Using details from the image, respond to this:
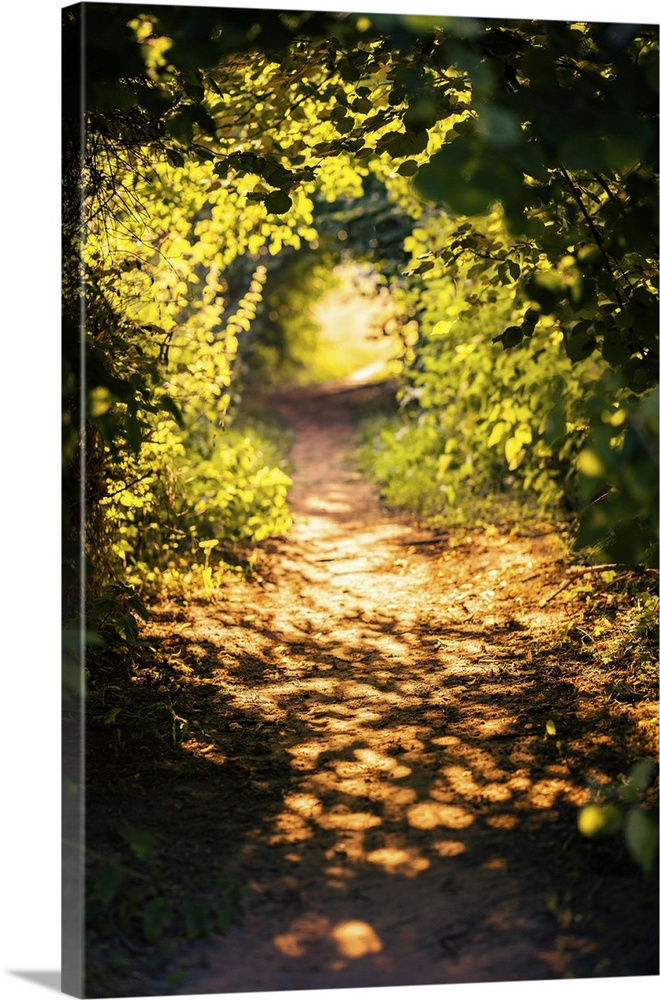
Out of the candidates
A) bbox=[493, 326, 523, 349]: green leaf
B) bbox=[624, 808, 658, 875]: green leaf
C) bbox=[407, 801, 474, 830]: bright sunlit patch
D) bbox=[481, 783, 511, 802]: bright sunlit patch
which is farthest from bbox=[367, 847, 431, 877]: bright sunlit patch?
bbox=[493, 326, 523, 349]: green leaf

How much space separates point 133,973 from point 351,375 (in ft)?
46.9

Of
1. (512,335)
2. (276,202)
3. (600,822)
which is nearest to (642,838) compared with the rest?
(600,822)

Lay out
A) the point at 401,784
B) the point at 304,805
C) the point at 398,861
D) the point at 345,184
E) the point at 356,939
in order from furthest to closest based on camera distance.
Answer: the point at 345,184
the point at 401,784
the point at 304,805
the point at 398,861
the point at 356,939

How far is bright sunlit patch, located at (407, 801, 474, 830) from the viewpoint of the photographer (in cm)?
254

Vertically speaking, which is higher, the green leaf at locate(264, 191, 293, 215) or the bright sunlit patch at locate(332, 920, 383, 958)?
the green leaf at locate(264, 191, 293, 215)

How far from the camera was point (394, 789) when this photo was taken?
275 centimetres

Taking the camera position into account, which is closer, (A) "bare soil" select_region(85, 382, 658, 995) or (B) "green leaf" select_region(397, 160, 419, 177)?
(A) "bare soil" select_region(85, 382, 658, 995)

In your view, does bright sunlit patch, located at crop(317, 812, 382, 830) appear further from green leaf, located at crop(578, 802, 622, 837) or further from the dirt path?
green leaf, located at crop(578, 802, 622, 837)

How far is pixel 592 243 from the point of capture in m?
3.04

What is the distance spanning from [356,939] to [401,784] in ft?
2.09

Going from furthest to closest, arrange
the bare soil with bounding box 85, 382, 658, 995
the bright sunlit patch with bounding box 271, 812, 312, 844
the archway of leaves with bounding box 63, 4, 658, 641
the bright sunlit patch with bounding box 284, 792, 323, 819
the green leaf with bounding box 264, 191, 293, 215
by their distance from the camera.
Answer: the green leaf with bounding box 264, 191, 293, 215, the bright sunlit patch with bounding box 284, 792, 323, 819, the bright sunlit patch with bounding box 271, 812, 312, 844, the bare soil with bounding box 85, 382, 658, 995, the archway of leaves with bounding box 63, 4, 658, 641

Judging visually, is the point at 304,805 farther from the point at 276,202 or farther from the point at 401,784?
the point at 276,202

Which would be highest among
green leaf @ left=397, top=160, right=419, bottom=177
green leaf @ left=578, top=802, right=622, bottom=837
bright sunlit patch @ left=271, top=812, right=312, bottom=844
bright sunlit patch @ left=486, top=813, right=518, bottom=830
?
green leaf @ left=397, top=160, right=419, bottom=177
